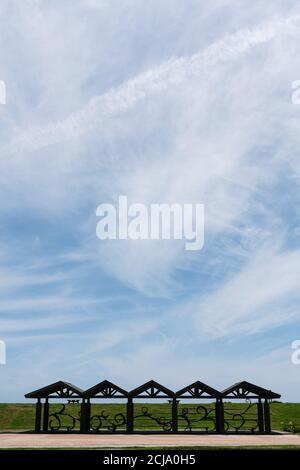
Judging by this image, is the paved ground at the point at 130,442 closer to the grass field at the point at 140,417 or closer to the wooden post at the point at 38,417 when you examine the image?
the wooden post at the point at 38,417

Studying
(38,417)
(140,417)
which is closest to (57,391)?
(38,417)

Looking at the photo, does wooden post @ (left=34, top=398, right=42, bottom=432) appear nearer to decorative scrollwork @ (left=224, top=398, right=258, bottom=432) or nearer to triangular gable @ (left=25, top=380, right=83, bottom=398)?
triangular gable @ (left=25, top=380, right=83, bottom=398)

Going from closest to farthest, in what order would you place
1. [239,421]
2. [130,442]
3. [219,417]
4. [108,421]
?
[130,442], [219,417], [108,421], [239,421]

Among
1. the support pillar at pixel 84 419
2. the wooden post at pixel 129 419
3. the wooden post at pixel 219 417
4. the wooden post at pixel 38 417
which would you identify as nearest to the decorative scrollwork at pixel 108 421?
the wooden post at pixel 129 419

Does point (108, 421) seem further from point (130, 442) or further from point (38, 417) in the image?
point (130, 442)

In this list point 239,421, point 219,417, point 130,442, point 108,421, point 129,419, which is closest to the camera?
point 130,442

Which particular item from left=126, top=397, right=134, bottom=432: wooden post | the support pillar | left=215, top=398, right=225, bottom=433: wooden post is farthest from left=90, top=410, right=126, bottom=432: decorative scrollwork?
left=215, top=398, right=225, bottom=433: wooden post

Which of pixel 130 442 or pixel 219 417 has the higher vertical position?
pixel 219 417

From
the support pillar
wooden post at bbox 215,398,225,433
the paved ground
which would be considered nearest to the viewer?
the paved ground

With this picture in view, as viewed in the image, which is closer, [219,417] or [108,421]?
[219,417]

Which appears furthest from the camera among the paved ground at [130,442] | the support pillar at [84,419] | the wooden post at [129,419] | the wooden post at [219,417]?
the wooden post at [219,417]
